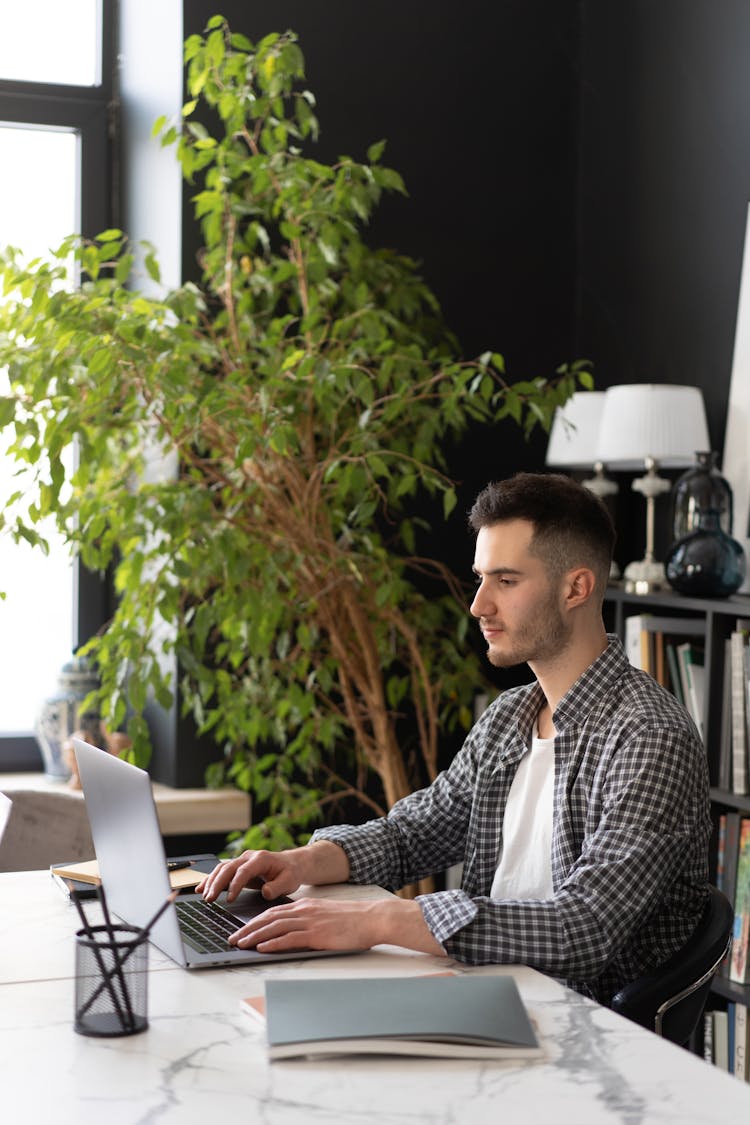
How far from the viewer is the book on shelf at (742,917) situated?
116 inches

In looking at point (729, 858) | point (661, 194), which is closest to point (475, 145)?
point (661, 194)

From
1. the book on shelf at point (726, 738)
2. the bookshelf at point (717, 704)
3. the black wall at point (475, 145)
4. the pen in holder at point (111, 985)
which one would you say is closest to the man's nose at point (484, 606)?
the pen in holder at point (111, 985)

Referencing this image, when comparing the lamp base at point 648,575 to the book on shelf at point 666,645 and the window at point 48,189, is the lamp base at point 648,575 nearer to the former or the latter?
the book on shelf at point 666,645

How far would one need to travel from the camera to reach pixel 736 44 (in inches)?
137

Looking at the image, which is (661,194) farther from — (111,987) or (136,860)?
(111,987)

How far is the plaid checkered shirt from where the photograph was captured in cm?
173

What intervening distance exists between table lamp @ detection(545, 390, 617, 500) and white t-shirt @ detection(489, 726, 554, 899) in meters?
1.52

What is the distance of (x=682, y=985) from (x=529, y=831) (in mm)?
342

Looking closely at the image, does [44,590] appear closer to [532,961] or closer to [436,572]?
[436,572]

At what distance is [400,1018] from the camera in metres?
1.43

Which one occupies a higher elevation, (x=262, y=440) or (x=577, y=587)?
(x=262, y=440)

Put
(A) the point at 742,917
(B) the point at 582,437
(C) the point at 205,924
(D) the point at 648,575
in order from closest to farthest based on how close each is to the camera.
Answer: (C) the point at 205,924 → (A) the point at 742,917 → (D) the point at 648,575 → (B) the point at 582,437

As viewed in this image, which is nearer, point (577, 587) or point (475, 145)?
point (577, 587)

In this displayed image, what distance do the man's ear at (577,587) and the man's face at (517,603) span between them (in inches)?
0.7
